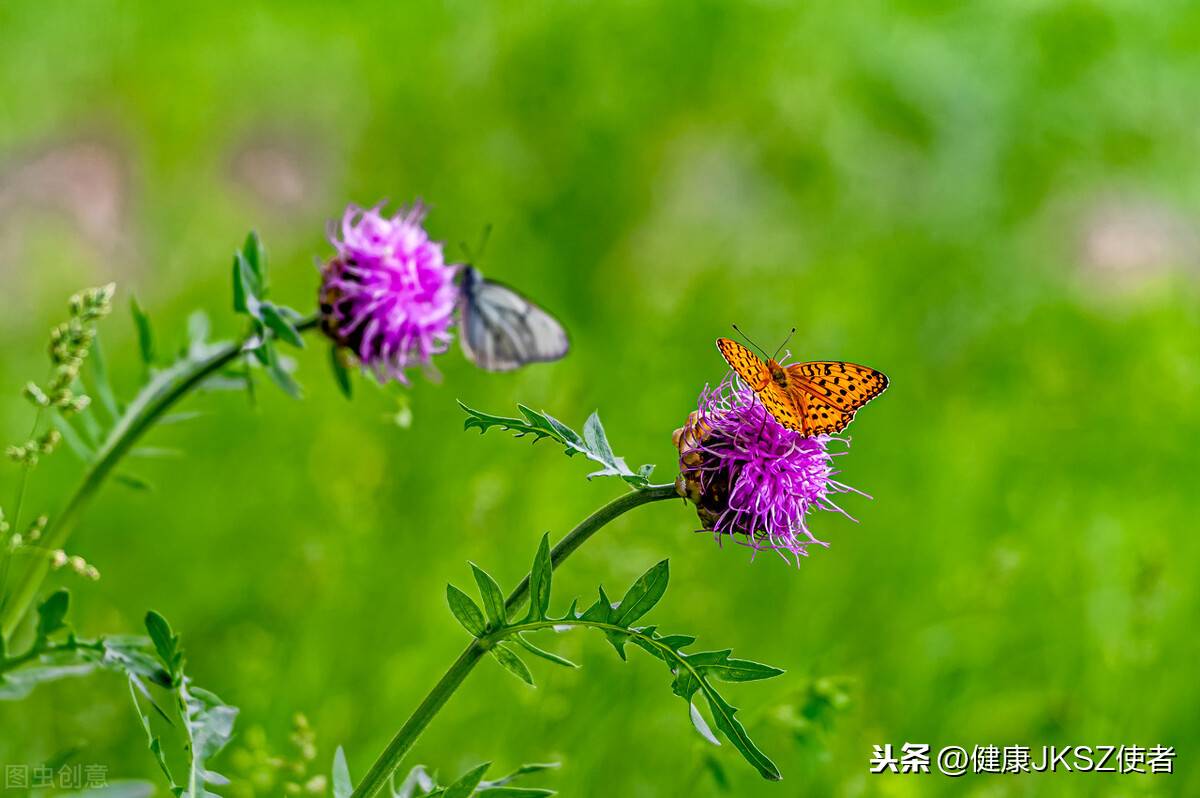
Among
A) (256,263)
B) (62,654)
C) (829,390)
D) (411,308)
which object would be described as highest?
(411,308)

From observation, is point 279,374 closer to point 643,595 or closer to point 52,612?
point 52,612

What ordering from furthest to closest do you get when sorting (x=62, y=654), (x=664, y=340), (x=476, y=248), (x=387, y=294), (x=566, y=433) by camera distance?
(x=476, y=248) → (x=664, y=340) → (x=387, y=294) → (x=62, y=654) → (x=566, y=433)

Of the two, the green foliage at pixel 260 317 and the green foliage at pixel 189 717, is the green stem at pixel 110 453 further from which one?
the green foliage at pixel 189 717

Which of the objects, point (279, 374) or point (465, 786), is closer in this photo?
point (465, 786)

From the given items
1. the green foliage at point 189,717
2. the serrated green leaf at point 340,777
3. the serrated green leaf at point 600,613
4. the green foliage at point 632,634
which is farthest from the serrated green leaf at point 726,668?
the green foliage at point 189,717

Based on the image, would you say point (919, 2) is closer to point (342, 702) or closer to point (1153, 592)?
point (1153, 592)

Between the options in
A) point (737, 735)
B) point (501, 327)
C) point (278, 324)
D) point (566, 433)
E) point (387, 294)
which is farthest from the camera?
point (501, 327)

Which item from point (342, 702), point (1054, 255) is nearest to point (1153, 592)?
point (342, 702)

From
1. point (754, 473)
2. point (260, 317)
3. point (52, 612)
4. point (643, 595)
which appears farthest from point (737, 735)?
point (260, 317)
